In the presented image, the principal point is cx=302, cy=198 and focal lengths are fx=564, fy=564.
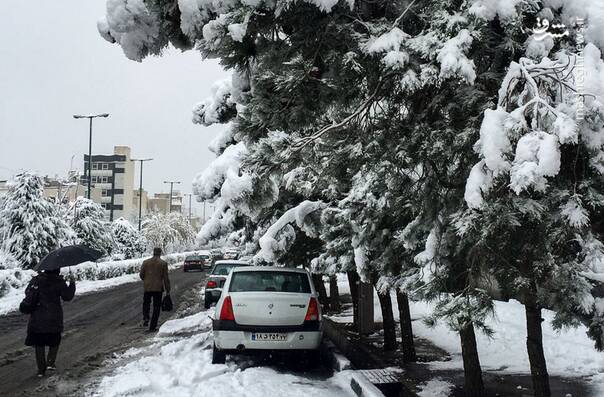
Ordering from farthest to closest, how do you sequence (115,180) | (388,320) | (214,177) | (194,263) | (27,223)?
(115,180), (194,263), (27,223), (214,177), (388,320)

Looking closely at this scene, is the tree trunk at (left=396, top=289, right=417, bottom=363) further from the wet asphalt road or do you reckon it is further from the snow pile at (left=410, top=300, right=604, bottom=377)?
the wet asphalt road

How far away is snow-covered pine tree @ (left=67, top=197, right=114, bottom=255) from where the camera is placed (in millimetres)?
36656

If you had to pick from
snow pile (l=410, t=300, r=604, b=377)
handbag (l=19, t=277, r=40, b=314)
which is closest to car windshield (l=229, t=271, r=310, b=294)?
snow pile (l=410, t=300, r=604, b=377)

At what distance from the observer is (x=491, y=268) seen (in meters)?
4.16

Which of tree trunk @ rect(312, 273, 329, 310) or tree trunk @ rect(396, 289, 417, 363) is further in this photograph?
tree trunk @ rect(312, 273, 329, 310)

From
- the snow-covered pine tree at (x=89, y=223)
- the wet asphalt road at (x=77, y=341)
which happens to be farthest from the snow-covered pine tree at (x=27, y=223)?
the wet asphalt road at (x=77, y=341)

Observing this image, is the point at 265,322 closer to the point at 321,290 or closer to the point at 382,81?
the point at 382,81

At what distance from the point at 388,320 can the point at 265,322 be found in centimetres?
230

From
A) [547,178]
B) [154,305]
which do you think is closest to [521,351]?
[547,178]

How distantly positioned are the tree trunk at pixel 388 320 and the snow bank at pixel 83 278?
391 inches

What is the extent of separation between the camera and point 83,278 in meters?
32.4

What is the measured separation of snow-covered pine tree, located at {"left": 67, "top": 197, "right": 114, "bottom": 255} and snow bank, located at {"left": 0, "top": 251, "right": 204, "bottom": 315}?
1.72 m

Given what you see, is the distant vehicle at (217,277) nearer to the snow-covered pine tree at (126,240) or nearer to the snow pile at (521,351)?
the snow pile at (521,351)

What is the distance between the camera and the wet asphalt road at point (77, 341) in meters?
7.60
